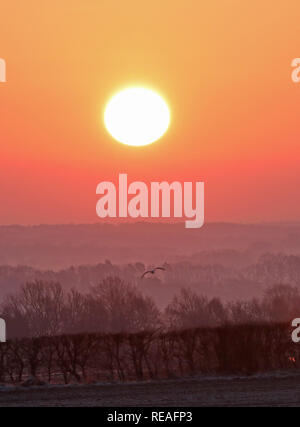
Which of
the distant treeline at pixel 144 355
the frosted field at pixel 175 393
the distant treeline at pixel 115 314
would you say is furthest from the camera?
the distant treeline at pixel 115 314

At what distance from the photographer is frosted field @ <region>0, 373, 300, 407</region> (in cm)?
2416

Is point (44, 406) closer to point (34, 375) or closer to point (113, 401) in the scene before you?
point (113, 401)

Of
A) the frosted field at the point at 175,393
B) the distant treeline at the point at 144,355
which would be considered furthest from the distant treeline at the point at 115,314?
the frosted field at the point at 175,393

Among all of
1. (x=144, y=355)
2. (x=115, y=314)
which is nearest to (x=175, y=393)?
(x=144, y=355)

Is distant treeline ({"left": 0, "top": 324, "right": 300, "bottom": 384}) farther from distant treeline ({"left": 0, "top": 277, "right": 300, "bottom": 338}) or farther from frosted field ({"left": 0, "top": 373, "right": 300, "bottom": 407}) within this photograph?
distant treeline ({"left": 0, "top": 277, "right": 300, "bottom": 338})

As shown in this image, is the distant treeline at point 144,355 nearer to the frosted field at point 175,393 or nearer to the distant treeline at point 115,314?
→ the frosted field at point 175,393

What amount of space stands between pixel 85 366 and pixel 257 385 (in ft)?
21.6

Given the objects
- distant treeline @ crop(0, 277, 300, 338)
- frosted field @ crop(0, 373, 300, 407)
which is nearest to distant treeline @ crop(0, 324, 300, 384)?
frosted field @ crop(0, 373, 300, 407)

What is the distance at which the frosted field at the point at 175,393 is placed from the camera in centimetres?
2416

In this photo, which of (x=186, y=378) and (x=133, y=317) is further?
(x=133, y=317)

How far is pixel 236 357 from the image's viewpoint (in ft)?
106

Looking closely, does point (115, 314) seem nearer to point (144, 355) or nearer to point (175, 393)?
point (144, 355)

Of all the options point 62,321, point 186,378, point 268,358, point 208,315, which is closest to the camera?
point 186,378
